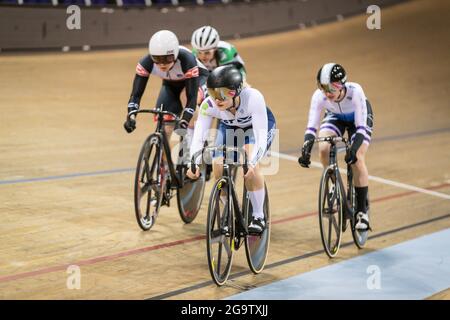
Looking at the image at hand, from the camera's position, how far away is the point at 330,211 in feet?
15.2

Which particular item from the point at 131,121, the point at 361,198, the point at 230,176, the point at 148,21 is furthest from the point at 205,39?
the point at 148,21

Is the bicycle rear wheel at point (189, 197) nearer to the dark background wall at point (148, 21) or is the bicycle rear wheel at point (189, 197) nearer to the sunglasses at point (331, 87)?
the sunglasses at point (331, 87)

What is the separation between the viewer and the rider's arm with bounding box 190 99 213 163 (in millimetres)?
4020

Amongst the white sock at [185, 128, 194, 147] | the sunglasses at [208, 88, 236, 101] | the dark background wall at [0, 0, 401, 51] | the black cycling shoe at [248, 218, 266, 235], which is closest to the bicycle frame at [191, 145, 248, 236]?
the black cycling shoe at [248, 218, 266, 235]

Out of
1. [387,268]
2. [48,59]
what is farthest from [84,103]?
[387,268]

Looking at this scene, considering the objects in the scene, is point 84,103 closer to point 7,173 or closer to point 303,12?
point 7,173

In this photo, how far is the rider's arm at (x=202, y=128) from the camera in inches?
158

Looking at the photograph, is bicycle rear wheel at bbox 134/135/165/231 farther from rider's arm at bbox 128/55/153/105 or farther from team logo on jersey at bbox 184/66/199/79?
team logo on jersey at bbox 184/66/199/79

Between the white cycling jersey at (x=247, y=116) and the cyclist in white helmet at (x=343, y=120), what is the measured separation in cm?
57

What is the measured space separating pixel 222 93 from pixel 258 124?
28 cm

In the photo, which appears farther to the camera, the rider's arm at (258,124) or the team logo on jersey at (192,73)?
the team logo on jersey at (192,73)

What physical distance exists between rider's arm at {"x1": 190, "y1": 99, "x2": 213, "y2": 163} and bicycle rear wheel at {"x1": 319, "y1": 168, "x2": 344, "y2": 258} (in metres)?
0.83

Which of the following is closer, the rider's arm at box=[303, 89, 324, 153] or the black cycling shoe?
the black cycling shoe

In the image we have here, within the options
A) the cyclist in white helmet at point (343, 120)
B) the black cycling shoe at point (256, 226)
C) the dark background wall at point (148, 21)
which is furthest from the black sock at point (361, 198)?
the dark background wall at point (148, 21)
